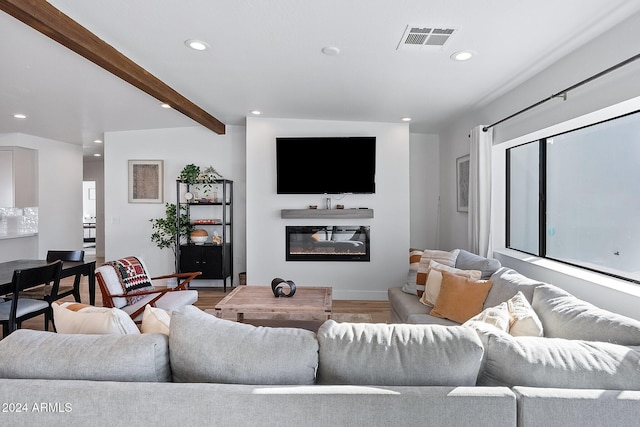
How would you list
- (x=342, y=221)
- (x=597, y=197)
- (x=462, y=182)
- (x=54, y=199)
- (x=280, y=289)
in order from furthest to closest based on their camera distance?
(x=54, y=199) → (x=342, y=221) → (x=462, y=182) → (x=280, y=289) → (x=597, y=197)

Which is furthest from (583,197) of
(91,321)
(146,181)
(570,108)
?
(146,181)

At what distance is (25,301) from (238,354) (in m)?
2.97

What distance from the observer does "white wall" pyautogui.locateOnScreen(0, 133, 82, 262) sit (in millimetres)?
5875

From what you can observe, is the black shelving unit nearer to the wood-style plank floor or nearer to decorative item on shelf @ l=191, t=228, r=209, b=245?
decorative item on shelf @ l=191, t=228, r=209, b=245

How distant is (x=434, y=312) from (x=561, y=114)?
1809 millimetres

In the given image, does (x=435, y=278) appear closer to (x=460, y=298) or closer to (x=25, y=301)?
(x=460, y=298)

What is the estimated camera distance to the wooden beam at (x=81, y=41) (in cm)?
206

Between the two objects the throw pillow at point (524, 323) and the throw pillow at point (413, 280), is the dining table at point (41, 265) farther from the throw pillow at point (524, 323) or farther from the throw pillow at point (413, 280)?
the throw pillow at point (524, 323)

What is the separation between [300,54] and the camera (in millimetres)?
2799

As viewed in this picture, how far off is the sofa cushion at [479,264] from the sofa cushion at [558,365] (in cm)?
173

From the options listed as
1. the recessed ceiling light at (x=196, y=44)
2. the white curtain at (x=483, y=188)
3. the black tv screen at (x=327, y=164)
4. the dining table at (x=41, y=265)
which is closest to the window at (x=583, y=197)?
the white curtain at (x=483, y=188)

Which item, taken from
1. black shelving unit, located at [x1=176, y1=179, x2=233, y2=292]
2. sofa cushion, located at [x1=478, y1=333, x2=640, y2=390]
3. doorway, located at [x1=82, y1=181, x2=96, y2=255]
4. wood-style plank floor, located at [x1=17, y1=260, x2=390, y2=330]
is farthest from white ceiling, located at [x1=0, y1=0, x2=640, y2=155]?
doorway, located at [x1=82, y1=181, x2=96, y2=255]

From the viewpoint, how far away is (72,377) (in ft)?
3.95

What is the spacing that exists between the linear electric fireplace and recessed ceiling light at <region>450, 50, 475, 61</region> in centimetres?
259
